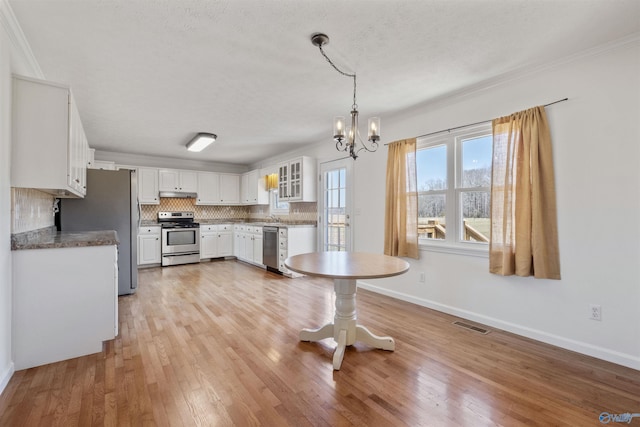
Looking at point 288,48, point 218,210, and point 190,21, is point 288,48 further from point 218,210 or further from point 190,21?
point 218,210

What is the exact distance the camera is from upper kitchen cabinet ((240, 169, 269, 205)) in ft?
21.8

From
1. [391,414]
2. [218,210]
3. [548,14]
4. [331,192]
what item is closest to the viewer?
[391,414]

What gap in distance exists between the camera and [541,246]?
8.08 feet

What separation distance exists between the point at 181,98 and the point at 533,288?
394 centimetres

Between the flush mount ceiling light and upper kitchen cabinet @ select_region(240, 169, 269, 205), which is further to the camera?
upper kitchen cabinet @ select_region(240, 169, 269, 205)

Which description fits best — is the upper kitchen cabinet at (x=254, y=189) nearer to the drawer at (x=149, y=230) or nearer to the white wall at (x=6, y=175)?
the drawer at (x=149, y=230)

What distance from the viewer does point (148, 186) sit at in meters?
6.12

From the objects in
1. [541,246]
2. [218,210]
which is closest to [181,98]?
[541,246]

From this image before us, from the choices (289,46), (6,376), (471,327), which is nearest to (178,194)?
(6,376)

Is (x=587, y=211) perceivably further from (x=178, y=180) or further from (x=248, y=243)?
(x=178, y=180)

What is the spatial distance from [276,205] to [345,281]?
Answer: 444cm

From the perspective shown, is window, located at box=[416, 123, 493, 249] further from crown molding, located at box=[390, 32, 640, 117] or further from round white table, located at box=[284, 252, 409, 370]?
round white table, located at box=[284, 252, 409, 370]

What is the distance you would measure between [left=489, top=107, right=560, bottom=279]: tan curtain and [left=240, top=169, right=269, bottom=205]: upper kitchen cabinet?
4.85 meters

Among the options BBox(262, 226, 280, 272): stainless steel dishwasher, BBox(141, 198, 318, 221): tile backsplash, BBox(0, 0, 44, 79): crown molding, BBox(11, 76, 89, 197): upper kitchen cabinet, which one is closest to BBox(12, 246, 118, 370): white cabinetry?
BBox(11, 76, 89, 197): upper kitchen cabinet
